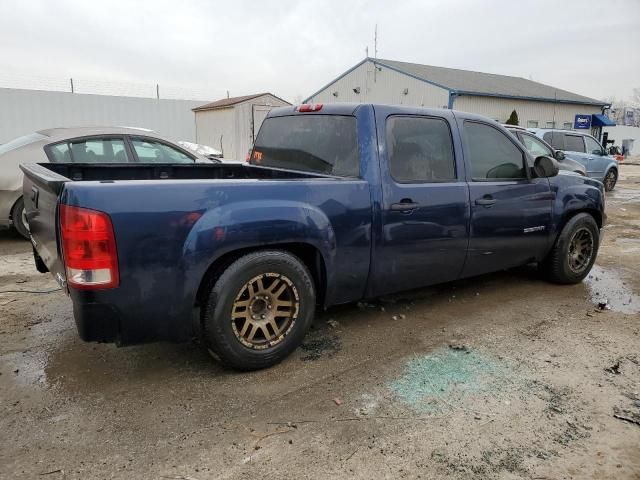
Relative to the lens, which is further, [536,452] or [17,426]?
[17,426]

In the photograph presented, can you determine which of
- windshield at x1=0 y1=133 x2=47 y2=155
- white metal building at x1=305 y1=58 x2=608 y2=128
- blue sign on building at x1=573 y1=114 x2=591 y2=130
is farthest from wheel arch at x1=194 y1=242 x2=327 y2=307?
blue sign on building at x1=573 y1=114 x2=591 y2=130

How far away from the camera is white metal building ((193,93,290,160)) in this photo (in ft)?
65.9

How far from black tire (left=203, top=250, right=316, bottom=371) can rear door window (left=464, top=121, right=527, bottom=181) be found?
6.27 feet

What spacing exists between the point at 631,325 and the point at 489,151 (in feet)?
6.33

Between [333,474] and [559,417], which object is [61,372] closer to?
[333,474]

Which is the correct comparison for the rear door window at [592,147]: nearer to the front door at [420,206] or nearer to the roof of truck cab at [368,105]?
the roof of truck cab at [368,105]

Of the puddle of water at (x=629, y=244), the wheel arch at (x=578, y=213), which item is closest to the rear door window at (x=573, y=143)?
the puddle of water at (x=629, y=244)

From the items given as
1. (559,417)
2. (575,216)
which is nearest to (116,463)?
(559,417)

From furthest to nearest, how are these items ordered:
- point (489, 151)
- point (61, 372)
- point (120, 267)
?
1. point (489, 151)
2. point (61, 372)
3. point (120, 267)

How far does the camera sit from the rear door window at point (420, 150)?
3.71 metres

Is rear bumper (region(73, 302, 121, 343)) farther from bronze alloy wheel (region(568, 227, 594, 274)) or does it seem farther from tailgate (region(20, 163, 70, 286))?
bronze alloy wheel (region(568, 227, 594, 274))

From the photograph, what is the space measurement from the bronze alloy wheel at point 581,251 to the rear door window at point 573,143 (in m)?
9.38

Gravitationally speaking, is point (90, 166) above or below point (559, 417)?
above

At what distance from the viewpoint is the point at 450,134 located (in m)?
4.09
